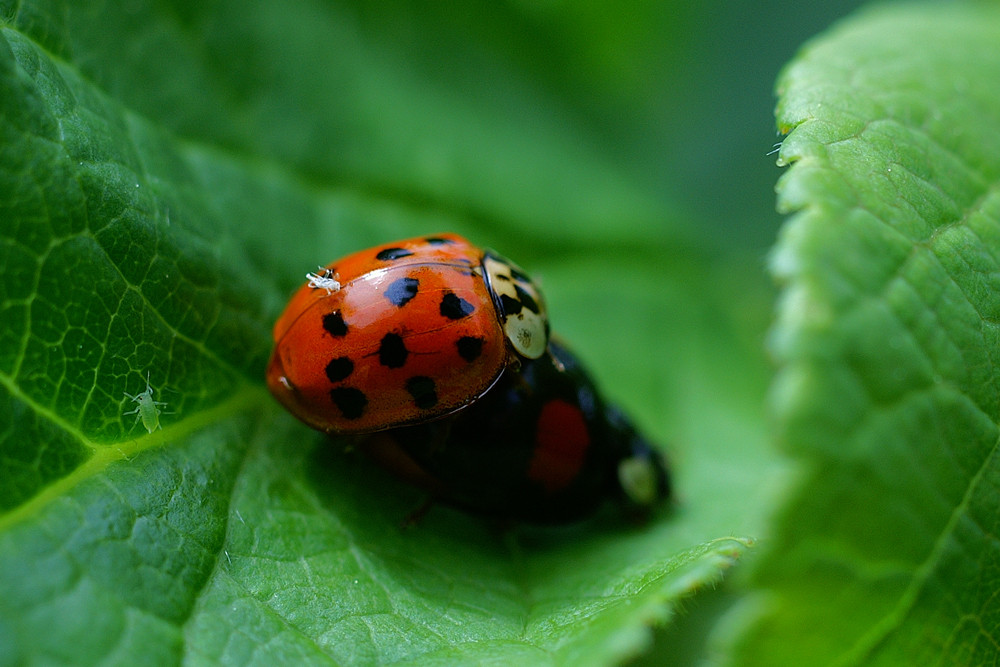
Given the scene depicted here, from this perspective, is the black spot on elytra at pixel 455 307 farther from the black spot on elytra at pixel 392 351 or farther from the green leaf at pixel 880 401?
the green leaf at pixel 880 401

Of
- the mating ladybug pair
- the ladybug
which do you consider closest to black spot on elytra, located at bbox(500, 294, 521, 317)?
the mating ladybug pair

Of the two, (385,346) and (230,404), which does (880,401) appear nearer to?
(385,346)

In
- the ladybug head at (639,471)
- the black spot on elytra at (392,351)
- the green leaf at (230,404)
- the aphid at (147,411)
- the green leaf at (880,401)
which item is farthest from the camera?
the ladybug head at (639,471)

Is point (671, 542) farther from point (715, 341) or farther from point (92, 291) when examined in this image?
point (715, 341)

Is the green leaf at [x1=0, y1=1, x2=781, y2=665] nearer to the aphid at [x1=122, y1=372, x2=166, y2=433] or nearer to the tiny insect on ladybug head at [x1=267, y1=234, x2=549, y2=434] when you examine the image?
the aphid at [x1=122, y1=372, x2=166, y2=433]

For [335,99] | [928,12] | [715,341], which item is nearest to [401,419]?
[335,99]

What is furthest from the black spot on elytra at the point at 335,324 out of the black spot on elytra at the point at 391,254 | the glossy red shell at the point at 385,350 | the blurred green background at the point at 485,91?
the blurred green background at the point at 485,91
